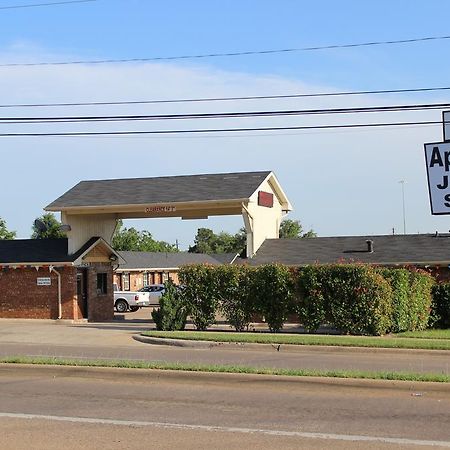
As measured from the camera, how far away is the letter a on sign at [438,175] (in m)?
9.32

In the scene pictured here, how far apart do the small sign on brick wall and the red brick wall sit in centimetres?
10

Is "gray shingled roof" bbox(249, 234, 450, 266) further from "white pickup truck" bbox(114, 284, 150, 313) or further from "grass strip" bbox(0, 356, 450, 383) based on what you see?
"grass strip" bbox(0, 356, 450, 383)

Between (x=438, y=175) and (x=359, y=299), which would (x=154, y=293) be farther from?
(x=438, y=175)

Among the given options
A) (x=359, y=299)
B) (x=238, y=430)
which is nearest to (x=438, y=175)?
(x=238, y=430)

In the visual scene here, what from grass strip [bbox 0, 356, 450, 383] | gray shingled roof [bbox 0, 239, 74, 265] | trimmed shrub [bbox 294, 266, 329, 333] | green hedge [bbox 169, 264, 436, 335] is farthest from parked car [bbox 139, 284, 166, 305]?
grass strip [bbox 0, 356, 450, 383]

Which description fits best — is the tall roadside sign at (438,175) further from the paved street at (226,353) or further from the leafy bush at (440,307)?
the leafy bush at (440,307)

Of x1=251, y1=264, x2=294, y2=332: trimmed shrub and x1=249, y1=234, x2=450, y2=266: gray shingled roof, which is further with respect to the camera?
x1=249, y1=234, x2=450, y2=266: gray shingled roof

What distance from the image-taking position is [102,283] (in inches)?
1391

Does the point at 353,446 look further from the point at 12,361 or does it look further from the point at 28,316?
the point at 28,316

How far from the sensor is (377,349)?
1864 centimetres

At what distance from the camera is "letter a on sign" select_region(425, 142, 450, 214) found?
9320mm

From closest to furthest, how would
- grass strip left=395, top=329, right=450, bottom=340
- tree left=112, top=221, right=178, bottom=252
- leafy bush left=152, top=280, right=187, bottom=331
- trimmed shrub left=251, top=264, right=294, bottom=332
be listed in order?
grass strip left=395, top=329, right=450, bottom=340 → trimmed shrub left=251, top=264, right=294, bottom=332 → leafy bush left=152, top=280, right=187, bottom=331 → tree left=112, top=221, right=178, bottom=252

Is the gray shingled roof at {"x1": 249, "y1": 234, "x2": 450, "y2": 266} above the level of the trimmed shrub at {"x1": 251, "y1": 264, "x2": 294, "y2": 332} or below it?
above

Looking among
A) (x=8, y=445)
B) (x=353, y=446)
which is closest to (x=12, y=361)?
(x=8, y=445)
